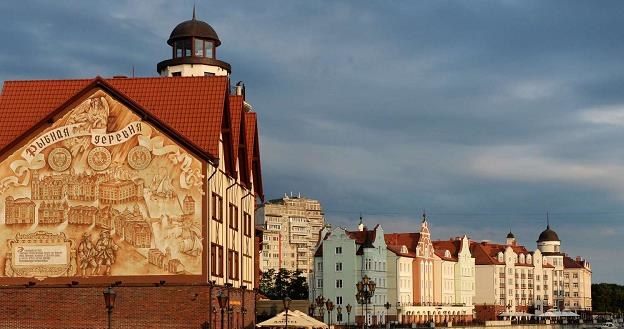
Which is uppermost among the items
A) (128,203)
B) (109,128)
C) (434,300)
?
(109,128)

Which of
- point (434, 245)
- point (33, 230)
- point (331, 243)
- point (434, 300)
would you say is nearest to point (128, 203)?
point (33, 230)

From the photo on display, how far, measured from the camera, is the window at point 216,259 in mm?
57831

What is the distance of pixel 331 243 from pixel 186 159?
87.7 m

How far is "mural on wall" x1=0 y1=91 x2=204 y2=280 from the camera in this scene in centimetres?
5666

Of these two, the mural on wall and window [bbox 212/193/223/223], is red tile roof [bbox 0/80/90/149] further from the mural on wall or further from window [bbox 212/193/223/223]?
window [bbox 212/193/223/223]

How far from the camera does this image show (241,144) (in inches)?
2731

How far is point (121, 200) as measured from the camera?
5738 centimetres

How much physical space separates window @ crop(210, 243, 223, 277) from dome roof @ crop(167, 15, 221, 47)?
2059 centimetres

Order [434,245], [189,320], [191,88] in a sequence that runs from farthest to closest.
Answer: [434,245]
[191,88]
[189,320]

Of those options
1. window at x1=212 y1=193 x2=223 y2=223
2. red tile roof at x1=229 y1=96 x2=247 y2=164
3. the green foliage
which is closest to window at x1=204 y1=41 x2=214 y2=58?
red tile roof at x1=229 y1=96 x2=247 y2=164

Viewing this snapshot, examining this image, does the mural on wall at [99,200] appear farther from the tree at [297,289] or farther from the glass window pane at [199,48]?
the tree at [297,289]

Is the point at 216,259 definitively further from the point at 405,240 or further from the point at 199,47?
the point at 405,240

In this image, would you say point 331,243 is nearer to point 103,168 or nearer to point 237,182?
point 237,182

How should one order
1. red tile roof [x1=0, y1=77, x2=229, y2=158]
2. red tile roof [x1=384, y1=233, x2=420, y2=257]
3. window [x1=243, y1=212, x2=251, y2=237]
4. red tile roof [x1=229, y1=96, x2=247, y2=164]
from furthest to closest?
red tile roof [x1=384, y1=233, x2=420, y2=257] < window [x1=243, y1=212, x2=251, y2=237] < red tile roof [x1=229, y1=96, x2=247, y2=164] < red tile roof [x1=0, y1=77, x2=229, y2=158]
